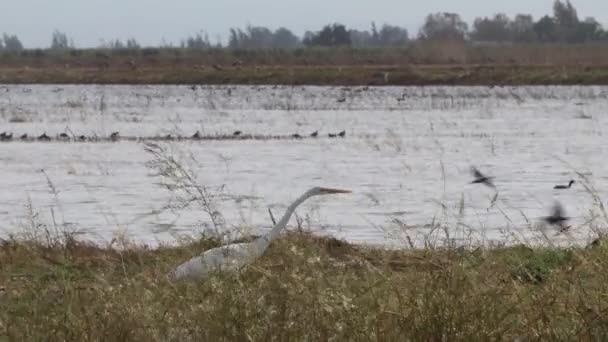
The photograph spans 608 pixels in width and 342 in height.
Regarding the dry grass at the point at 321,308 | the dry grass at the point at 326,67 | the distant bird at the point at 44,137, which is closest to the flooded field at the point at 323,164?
the distant bird at the point at 44,137

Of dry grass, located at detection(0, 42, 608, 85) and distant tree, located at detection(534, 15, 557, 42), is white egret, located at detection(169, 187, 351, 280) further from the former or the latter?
distant tree, located at detection(534, 15, 557, 42)

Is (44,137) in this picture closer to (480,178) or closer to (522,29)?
(480,178)

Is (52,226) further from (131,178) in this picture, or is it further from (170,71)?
(170,71)

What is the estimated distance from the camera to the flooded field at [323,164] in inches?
450

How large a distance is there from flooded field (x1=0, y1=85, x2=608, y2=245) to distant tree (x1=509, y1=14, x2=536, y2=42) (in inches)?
2478

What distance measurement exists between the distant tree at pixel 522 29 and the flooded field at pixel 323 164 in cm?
Answer: 6295

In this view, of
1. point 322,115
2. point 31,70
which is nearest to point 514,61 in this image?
point 31,70

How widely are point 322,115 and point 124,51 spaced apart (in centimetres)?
4363

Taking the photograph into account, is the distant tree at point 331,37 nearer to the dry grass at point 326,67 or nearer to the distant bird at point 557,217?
the dry grass at point 326,67

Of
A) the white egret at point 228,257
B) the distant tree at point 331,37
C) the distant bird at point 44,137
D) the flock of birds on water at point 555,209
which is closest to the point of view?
the white egret at point 228,257

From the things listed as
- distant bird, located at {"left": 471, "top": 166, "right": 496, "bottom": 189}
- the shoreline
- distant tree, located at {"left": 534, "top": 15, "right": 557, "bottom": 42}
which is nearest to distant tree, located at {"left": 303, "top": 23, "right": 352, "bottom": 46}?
distant tree, located at {"left": 534, "top": 15, "right": 557, "bottom": 42}

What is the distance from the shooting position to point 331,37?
89438 mm

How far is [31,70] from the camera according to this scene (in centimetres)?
5622

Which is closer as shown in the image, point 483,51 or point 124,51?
point 483,51
